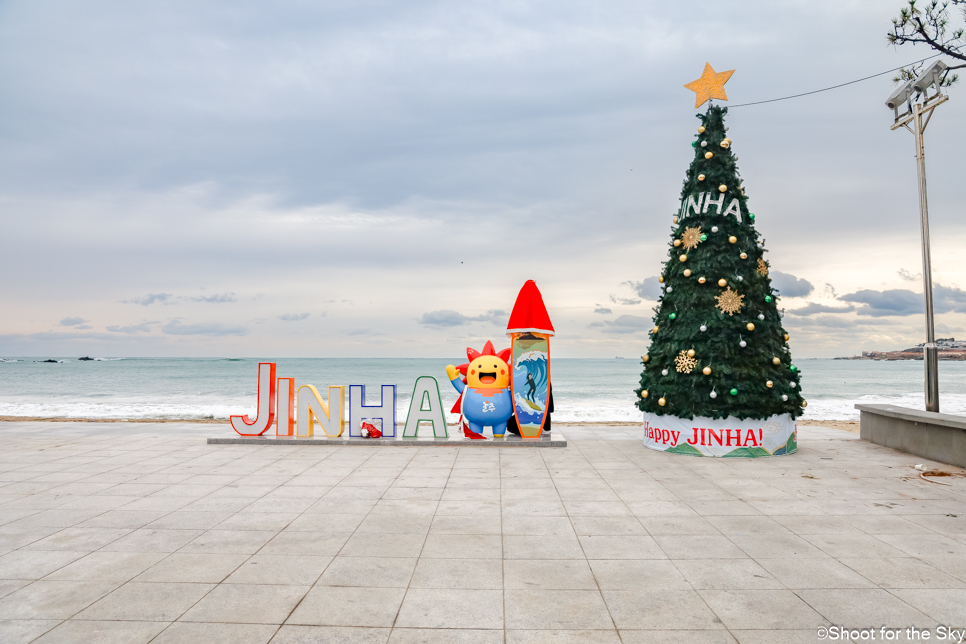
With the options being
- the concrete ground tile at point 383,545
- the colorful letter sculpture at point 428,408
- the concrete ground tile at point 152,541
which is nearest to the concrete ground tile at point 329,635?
the concrete ground tile at point 383,545

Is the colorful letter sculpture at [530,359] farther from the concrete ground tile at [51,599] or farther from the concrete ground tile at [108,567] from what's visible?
the concrete ground tile at [51,599]

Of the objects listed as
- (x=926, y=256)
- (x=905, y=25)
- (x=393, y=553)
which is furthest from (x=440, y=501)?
(x=926, y=256)

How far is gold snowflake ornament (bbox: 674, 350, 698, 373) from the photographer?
35.5 ft

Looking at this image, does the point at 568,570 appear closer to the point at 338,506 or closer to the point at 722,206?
the point at 338,506

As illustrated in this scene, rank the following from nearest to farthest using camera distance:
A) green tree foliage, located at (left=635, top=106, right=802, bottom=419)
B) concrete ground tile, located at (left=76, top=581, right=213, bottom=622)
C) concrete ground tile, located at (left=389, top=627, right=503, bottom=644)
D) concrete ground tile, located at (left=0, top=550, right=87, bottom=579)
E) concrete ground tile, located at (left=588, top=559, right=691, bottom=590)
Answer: concrete ground tile, located at (left=389, top=627, right=503, bottom=644) → concrete ground tile, located at (left=76, top=581, right=213, bottom=622) → concrete ground tile, located at (left=588, top=559, right=691, bottom=590) → concrete ground tile, located at (left=0, top=550, right=87, bottom=579) → green tree foliage, located at (left=635, top=106, right=802, bottom=419)

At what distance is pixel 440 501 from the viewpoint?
24.5ft

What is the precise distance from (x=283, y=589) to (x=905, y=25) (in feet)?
39.1

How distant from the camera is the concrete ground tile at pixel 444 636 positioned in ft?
12.5

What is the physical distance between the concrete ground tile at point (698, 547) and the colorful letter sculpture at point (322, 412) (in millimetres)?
8307

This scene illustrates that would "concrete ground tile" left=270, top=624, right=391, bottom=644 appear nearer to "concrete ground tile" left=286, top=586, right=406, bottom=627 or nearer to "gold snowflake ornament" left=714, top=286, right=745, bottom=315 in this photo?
"concrete ground tile" left=286, top=586, right=406, bottom=627

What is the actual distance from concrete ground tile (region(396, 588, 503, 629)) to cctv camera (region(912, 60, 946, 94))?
13167 mm

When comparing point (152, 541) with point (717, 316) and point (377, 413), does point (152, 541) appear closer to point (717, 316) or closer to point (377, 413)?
point (377, 413)

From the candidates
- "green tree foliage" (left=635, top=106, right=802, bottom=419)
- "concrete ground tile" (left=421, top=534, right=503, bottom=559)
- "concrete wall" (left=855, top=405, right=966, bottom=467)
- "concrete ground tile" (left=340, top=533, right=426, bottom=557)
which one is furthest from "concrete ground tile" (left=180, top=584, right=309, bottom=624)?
"concrete wall" (left=855, top=405, right=966, bottom=467)

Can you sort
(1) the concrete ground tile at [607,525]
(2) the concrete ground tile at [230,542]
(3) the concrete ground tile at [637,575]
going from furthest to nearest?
(1) the concrete ground tile at [607,525] < (2) the concrete ground tile at [230,542] < (3) the concrete ground tile at [637,575]
